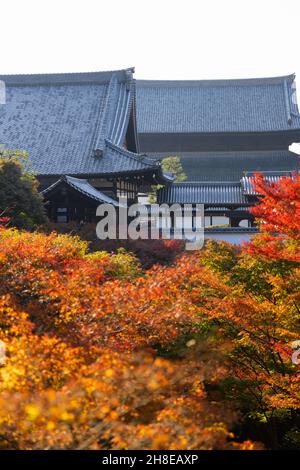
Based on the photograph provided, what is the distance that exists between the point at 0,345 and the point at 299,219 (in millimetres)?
6767

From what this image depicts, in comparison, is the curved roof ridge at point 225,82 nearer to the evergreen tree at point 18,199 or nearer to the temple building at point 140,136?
the temple building at point 140,136

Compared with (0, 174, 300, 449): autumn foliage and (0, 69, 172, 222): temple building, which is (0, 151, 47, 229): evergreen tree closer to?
(0, 69, 172, 222): temple building

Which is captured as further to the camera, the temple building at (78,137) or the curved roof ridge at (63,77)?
the curved roof ridge at (63,77)

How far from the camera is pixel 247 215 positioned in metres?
39.3

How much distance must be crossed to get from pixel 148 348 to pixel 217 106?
53.9 m

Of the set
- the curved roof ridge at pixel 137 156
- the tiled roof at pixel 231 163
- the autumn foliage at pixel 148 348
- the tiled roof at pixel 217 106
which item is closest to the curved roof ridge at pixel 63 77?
the curved roof ridge at pixel 137 156

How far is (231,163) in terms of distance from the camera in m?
58.8

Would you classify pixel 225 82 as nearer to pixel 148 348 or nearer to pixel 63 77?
pixel 63 77

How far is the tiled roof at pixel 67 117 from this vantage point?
34.7 m

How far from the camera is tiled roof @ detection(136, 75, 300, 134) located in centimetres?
5978

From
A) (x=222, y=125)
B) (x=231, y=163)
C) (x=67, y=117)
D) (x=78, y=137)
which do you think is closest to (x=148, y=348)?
(x=78, y=137)

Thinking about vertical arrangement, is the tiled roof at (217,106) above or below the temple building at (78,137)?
above
